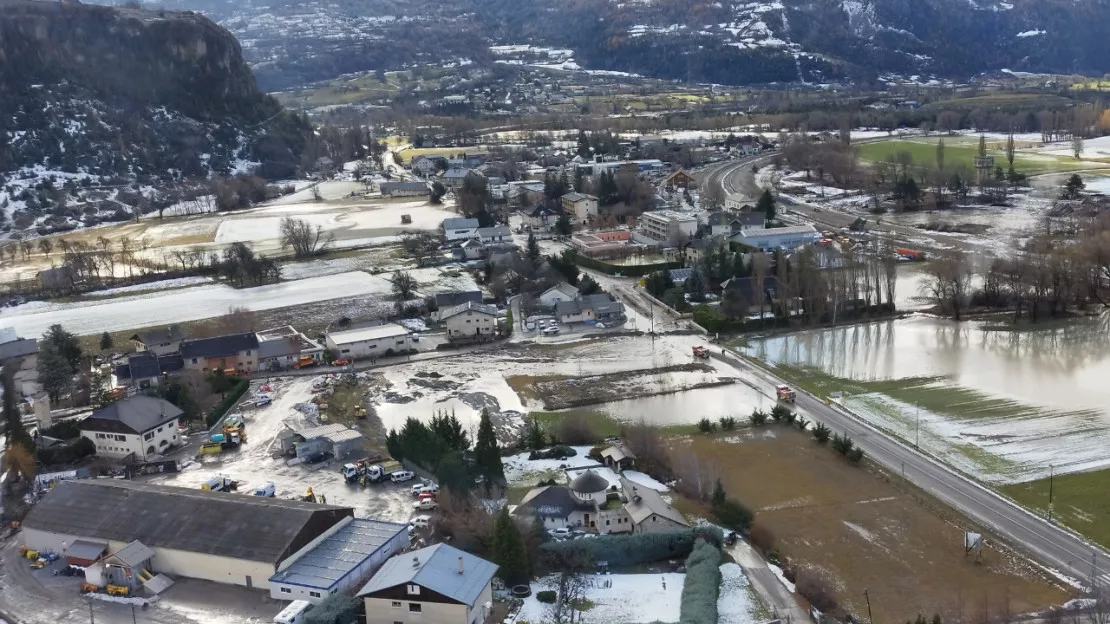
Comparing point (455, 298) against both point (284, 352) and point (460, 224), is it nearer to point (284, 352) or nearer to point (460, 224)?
point (284, 352)

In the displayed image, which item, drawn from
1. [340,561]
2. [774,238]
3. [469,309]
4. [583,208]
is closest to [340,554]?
[340,561]

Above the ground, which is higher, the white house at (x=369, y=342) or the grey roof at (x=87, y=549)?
the white house at (x=369, y=342)

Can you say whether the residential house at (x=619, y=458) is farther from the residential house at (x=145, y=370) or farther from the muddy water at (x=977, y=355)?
the residential house at (x=145, y=370)

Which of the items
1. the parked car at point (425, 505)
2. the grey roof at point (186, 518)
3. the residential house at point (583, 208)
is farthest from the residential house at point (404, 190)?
the grey roof at point (186, 518)

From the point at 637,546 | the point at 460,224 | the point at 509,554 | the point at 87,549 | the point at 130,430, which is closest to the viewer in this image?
the point at 509,554

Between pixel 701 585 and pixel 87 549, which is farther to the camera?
→ pixel 87 549

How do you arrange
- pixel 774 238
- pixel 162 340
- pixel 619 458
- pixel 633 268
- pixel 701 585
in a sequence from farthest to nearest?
pixel 774 238 → pixel 633 268 → pixel 162 340 → pixel 619 458 → pixel 701 585

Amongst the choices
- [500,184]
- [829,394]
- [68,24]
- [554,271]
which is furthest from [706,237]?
[68,24]
